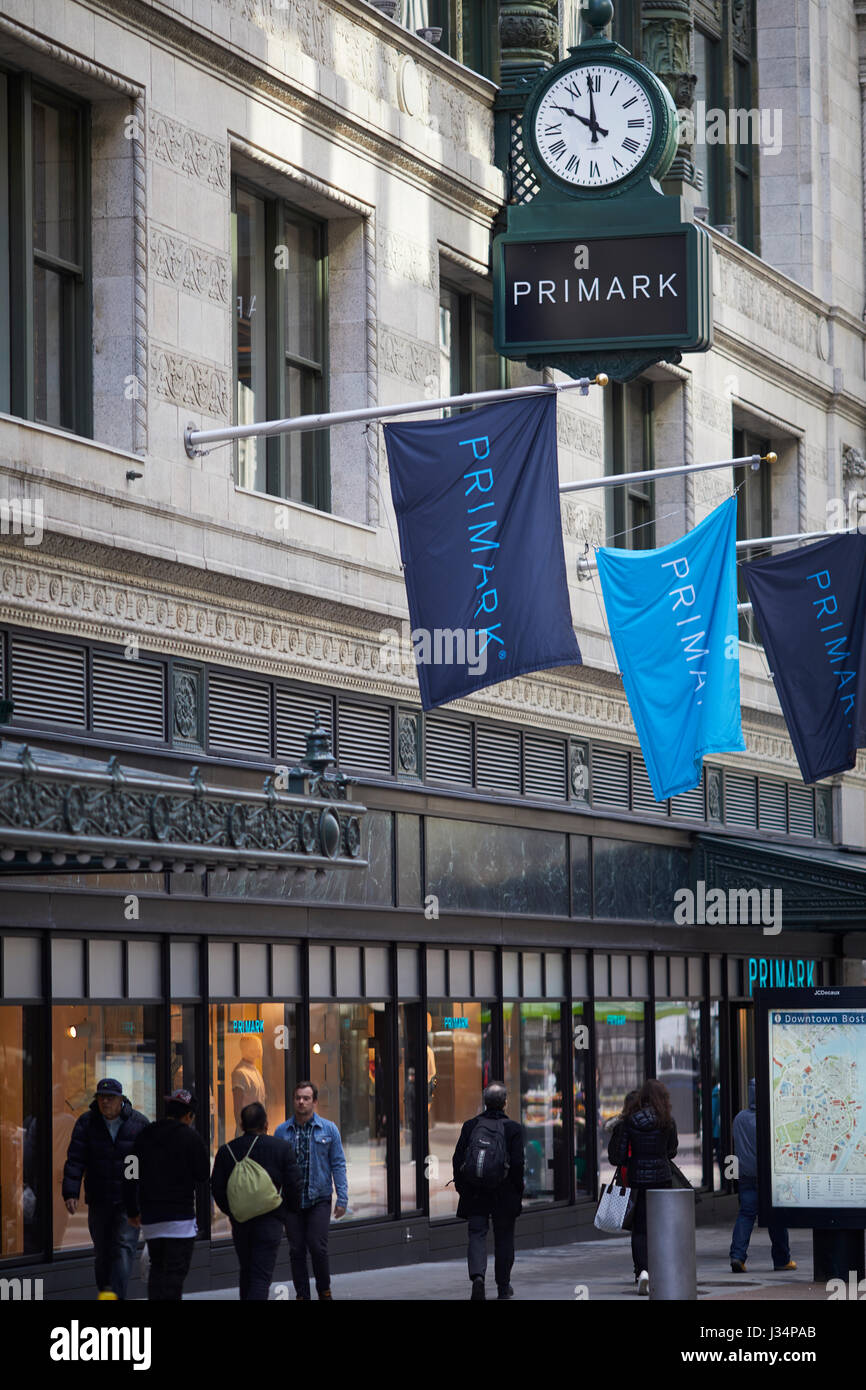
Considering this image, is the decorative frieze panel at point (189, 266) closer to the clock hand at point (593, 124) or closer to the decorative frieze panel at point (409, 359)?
the decorative frieze panel at point (409, 359)

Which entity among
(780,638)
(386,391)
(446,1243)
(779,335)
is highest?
(779,335)

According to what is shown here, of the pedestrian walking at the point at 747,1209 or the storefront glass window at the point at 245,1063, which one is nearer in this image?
the storefront glass window at the point at 245,1063

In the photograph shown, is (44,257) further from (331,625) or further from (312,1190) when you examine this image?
(312,1190)

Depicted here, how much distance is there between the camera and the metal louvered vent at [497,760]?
23.9 metres

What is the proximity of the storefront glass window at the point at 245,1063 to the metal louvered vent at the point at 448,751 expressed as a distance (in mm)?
3520

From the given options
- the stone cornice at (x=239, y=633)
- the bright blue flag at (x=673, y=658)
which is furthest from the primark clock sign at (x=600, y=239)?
the stone cornice at (x=239, y=633)

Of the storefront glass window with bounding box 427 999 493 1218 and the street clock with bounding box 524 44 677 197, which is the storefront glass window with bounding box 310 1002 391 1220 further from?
the street clock with bounding box 524 44 677 197

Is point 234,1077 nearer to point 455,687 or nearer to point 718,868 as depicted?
point 455,687

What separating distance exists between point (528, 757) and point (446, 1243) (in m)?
5.35

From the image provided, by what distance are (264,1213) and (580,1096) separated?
10.2 m

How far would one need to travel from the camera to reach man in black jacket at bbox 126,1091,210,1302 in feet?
51.1

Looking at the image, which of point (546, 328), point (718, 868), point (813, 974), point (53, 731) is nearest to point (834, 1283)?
point (53, 731)

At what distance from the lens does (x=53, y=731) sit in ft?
55.9

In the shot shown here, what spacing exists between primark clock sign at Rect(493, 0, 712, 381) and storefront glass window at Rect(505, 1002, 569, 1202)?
7.25 m
